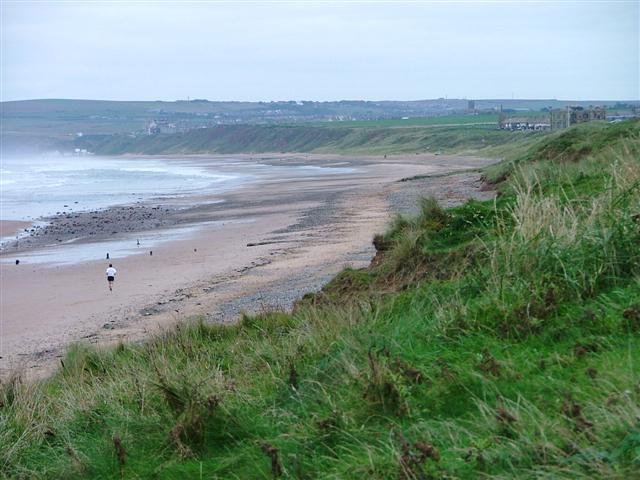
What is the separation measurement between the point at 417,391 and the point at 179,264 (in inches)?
645

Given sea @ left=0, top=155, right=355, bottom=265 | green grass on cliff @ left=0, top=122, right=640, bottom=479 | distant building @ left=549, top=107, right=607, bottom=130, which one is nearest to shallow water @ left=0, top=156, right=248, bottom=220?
sea @ left=0, top=155, right=355, bottom=265

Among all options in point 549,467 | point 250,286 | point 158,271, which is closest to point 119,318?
point 250,286

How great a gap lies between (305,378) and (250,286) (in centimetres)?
1036

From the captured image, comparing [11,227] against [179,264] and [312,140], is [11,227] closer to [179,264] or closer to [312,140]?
[179,264]

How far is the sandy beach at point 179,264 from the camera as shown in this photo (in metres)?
13.7

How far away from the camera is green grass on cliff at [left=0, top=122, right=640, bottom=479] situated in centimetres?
383

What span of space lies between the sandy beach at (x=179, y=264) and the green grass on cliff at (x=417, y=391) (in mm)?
2089

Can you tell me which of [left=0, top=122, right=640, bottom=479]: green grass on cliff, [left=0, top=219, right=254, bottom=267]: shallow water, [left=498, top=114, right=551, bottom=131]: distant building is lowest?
[left=0, top=219, right=254, bottom=267]: shallow water

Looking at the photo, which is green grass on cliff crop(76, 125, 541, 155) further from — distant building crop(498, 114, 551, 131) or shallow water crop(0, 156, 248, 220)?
shallow water crop(0, 156, 248, 220)

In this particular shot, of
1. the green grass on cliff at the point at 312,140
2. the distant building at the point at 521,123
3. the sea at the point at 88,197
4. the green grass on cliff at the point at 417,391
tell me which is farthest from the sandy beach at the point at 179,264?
the distant building at the point at 521,123

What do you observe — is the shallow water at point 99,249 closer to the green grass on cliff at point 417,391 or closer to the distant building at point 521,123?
the green grass on cliff at point 417,391

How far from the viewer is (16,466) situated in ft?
16.5

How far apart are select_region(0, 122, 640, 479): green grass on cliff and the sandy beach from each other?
2.09 m

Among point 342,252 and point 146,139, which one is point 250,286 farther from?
point 146,139
